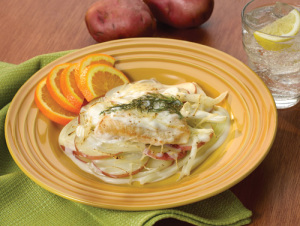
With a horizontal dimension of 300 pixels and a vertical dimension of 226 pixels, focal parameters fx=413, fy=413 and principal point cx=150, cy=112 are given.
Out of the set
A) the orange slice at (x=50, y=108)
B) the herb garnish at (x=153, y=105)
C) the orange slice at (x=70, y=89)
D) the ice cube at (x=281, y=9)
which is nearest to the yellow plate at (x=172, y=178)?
the orange slice at (x=50, y=108)

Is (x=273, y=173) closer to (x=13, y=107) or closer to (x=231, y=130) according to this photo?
(x=231, y=130)

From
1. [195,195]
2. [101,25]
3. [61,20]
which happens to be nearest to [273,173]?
[195,195]

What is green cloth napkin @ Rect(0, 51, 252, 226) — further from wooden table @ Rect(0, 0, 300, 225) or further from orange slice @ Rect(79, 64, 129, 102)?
orange slice @ Rect(79, 64, 129, 102)

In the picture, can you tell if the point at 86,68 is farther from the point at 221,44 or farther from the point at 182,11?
the point at 221,44

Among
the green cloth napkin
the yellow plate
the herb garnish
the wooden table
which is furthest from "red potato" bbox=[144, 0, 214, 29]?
the green cloth napkin

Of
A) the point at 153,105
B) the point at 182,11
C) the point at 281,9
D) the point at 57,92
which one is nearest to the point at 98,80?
Result: the point at 57,92

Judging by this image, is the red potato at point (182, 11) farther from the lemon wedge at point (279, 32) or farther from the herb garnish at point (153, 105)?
the herb garnish at point (153, 105)
